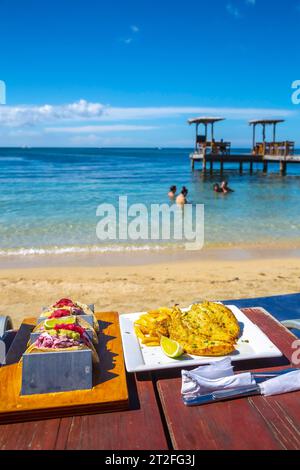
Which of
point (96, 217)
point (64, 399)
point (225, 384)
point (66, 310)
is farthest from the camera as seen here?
point (96, 217)

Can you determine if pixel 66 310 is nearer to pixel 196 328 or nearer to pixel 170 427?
pixel 196 328

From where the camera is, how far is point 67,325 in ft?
6.66

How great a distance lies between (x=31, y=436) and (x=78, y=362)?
1.16 feet

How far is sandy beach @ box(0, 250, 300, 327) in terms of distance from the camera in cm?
686

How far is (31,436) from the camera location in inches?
62.1

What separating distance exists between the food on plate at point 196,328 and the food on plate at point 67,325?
1.14 ft

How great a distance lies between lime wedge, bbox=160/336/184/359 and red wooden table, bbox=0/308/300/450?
240mm

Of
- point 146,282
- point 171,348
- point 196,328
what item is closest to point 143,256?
point 146,282

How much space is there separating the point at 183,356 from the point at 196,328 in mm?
274

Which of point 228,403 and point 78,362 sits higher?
point 78,362

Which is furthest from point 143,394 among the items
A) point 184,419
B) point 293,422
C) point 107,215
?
point 107,215

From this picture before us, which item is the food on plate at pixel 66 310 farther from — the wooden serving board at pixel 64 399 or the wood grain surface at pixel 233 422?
the wood grain surface at pixel 233 422

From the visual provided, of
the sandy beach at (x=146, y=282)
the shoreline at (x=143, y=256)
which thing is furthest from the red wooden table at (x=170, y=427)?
the shoreline at (x=143, y=256)

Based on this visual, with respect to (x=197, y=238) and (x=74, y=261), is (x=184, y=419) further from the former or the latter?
(x=197, y=238)
